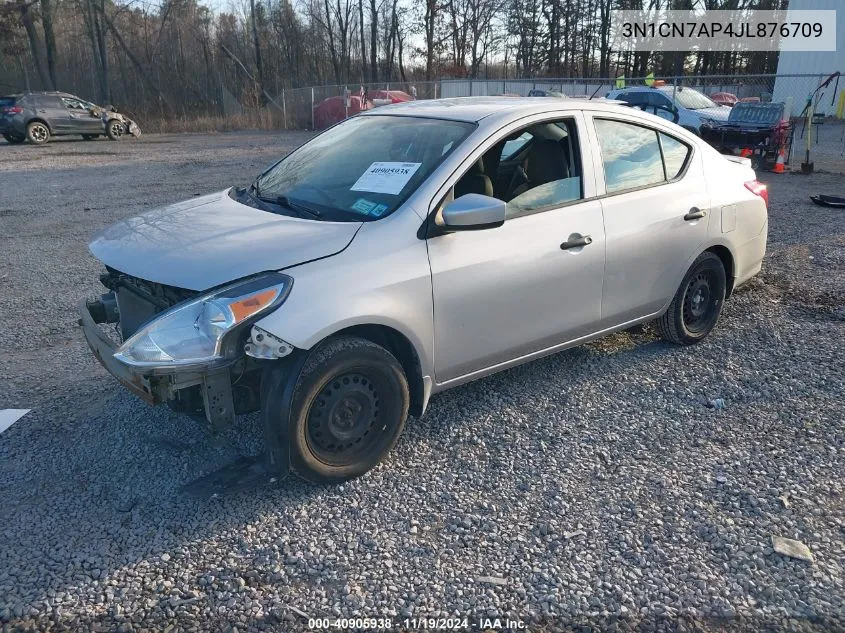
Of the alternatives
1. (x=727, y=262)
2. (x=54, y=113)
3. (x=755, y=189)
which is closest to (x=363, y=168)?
(x=727, y=262)

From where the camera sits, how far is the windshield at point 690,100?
721 inches

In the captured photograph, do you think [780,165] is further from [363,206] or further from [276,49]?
[276,49]

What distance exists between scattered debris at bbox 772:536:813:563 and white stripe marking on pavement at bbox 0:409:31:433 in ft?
13.3

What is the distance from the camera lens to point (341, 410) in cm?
331

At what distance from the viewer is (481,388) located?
14.6ft

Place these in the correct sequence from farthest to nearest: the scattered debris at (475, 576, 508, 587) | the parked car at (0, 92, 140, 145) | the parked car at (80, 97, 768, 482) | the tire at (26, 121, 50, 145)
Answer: the tire at (26, 121, 50, 145) → the parked car at (0, 92, 140, 145) → the parked car at (80, 97, 768, 482) → the scattered debris at (475, 576, 508, 587)

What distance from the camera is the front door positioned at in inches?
140

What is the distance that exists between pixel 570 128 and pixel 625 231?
2.38 feet

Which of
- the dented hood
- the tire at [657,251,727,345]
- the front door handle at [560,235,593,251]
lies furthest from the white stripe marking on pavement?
the tire at [657,251,727,345]

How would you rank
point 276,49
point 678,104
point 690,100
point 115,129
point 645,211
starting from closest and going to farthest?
1. point 645,211
2. point 678,104
3. point 690,100
4. point 115,129
5. point 276,49

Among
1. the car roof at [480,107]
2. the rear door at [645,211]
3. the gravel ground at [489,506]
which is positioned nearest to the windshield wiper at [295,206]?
the car roof at [480,107]

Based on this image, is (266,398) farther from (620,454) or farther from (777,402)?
(777,402)

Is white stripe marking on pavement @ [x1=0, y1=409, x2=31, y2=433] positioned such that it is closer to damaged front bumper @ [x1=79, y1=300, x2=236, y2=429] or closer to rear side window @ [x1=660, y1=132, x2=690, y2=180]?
damaged front bumper @ [x1=79, y1=300, x2=236, y2=429]

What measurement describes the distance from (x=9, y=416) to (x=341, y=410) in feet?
7.19
